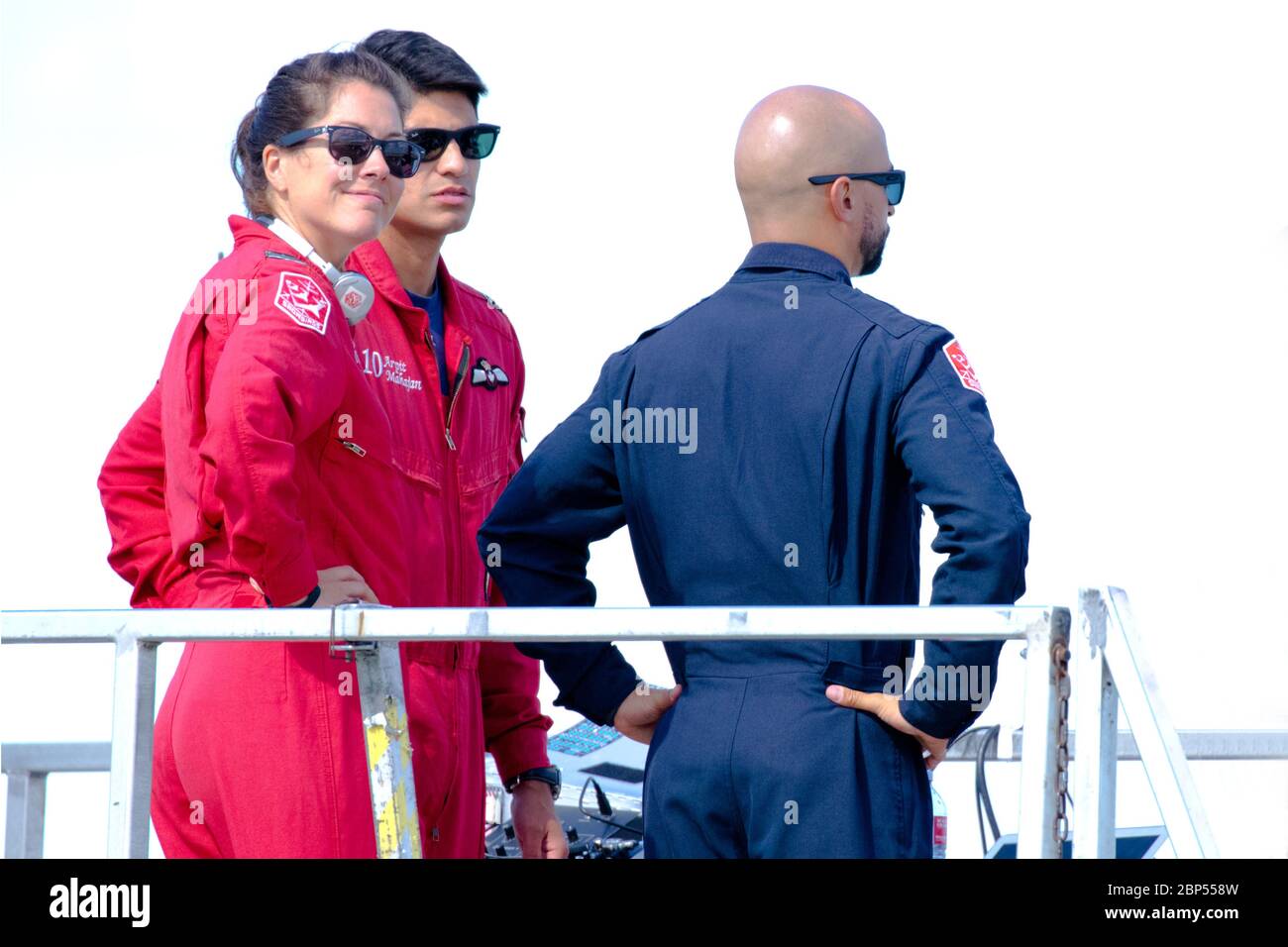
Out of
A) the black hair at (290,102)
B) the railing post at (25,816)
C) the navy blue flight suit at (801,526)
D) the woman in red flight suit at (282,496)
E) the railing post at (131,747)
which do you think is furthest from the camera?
the railing post at (25,816)

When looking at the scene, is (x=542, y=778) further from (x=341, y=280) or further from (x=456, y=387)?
(x=341, y=280)

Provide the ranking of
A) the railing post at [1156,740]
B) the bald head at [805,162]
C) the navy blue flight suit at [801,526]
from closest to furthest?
the railing post at [1156,740] < the navy blue flight suit at [801,526] < the bald head at [805,162]

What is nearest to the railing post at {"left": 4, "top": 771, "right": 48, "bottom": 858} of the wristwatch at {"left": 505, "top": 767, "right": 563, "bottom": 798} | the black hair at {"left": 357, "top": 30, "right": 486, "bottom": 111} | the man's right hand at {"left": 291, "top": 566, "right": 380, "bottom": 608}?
the wristwatch at {"left": 505, "top": 767, "right": 563, "bottom": 798}

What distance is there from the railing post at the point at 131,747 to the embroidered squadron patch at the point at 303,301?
442 millimetres

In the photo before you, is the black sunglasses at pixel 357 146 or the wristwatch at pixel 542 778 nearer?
the black sunglasses at pixel 357 146

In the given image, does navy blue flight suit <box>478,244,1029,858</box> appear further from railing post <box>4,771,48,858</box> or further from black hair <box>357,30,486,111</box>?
railing post <box>4,771,48,858</box>

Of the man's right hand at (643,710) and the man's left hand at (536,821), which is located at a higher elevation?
the man's right hand at (643,710)

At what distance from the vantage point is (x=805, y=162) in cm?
184

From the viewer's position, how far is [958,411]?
63.8 inches

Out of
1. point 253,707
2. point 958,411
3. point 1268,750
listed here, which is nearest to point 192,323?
point 253,707

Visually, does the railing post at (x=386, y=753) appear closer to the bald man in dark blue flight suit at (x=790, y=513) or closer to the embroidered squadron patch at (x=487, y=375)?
the bald man in dark blue flight suit at (x=790, y=513)

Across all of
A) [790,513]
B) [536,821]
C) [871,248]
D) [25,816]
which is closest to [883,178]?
[871,248]

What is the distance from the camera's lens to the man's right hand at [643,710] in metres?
1.78

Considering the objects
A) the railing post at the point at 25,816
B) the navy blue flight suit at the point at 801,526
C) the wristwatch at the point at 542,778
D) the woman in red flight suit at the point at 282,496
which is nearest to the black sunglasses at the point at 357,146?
the woman in red flight suit at the point at 282,496
